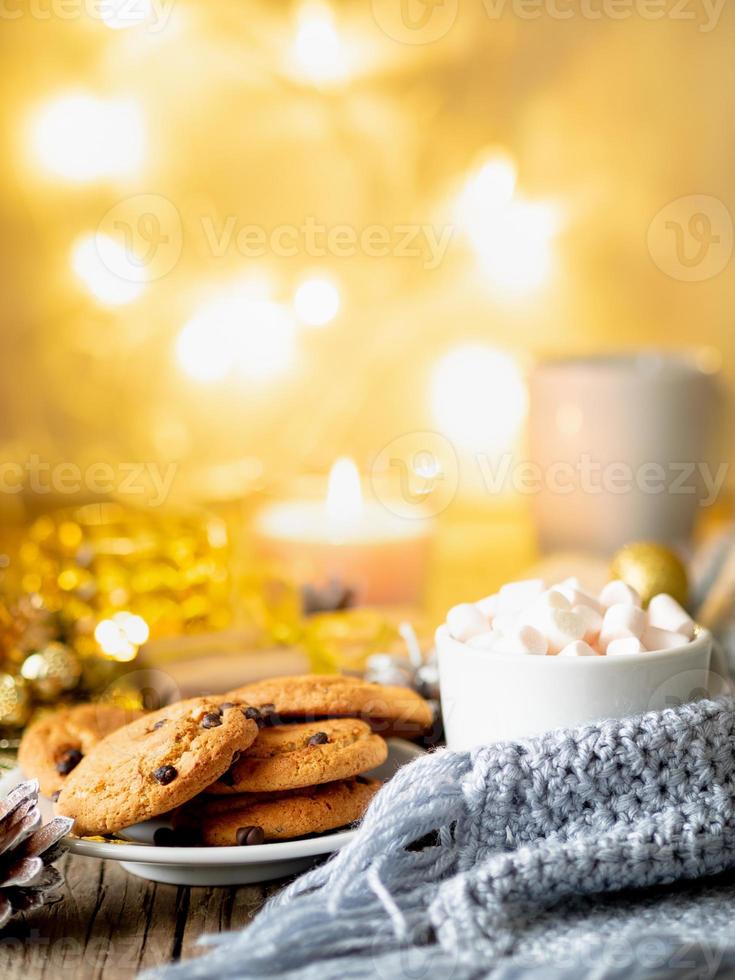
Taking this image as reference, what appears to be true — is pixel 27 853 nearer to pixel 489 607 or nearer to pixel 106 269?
pixel 489 607

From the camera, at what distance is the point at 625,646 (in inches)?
25.8

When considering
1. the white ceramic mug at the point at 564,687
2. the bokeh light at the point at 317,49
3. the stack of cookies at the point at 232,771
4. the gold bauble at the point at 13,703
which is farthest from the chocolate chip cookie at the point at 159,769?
the bokeh light at the point at 317,49

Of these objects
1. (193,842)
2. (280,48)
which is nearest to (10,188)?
(280,48)

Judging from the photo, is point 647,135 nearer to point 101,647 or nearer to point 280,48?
point 280,48

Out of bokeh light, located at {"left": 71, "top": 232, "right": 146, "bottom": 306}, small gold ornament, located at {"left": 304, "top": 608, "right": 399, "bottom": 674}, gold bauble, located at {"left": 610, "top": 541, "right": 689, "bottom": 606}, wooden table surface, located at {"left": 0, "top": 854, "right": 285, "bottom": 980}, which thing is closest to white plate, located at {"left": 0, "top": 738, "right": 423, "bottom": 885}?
wooden table surface, located at {"left": 0, "top": 854, "right": 285, "bottom": 980}

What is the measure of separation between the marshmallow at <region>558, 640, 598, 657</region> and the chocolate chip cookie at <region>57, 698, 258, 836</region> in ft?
0.57

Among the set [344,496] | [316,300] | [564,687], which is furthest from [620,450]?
[564,687]

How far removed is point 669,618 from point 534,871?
7.4 inches

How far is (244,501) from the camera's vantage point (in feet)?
4.58

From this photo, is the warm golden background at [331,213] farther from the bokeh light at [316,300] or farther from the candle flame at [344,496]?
the candle flame at [344,496]

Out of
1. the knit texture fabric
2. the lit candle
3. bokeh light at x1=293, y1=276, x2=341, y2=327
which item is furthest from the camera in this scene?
bokeh light at x1=293, y1=276, x2=341, y2=327

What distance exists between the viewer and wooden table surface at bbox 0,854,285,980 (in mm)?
582

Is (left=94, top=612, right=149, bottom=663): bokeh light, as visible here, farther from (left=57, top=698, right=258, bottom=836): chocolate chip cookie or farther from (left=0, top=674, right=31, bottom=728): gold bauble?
(left=57, top=698, right=258, bottom=836): chocolate chip cookie

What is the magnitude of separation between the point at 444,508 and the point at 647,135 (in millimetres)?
541
